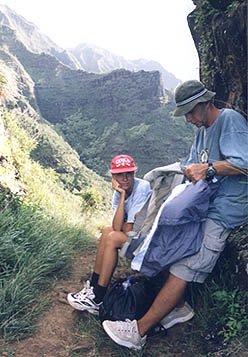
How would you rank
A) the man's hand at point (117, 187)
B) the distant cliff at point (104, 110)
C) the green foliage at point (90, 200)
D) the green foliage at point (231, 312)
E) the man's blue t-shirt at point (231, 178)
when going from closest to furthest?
1. the green foliage at point (231, 312)
2. the man's blue t-shirt at point (231, 178)
3. the man's hand at point (117, 187)
4. the green foliage at point (90, 200)
5. the distant cliff at point (104, 110)

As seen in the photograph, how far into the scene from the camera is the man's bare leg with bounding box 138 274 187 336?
7.00ft

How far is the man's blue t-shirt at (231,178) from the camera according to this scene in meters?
2.10

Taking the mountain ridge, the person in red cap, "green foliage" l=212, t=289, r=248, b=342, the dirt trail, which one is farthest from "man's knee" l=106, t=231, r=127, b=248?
the mountain ridge

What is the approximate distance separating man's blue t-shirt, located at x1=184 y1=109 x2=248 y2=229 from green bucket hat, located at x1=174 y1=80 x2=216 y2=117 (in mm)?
187

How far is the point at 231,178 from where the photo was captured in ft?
7.21

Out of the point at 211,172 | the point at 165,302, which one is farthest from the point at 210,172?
the point at 165,302

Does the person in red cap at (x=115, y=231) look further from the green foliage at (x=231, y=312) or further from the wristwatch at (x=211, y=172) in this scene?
the green foliage at (x=231, y=312)

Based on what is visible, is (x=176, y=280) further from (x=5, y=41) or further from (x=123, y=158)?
(x=5, y=41)

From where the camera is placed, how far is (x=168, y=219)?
2.14 metres

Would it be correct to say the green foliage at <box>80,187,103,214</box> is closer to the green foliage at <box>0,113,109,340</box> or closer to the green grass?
the green foliage at <box>0,113,109,340</box>

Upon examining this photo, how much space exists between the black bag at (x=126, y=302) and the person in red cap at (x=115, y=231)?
13 centimetres

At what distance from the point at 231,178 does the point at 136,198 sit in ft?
2.99

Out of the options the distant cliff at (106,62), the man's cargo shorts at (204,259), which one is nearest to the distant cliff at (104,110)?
the man's cargo shorts at (204,259)

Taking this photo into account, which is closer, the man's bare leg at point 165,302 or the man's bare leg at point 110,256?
the man's bare leg at point 165,302
